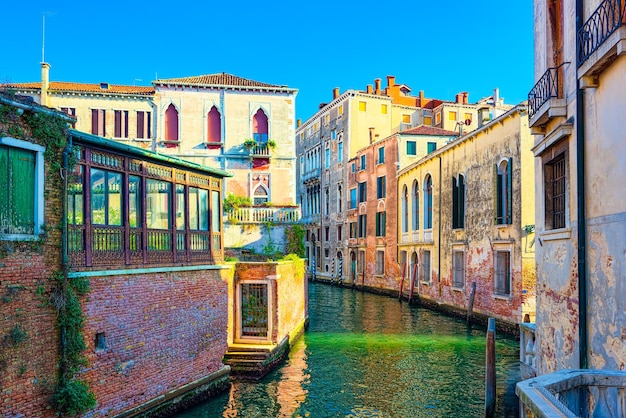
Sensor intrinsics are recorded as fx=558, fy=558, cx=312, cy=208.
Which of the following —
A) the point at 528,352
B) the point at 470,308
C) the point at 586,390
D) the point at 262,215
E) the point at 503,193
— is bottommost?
the point at 470,308

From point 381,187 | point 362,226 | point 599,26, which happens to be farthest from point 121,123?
point 599,26

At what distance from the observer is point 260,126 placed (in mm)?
21219

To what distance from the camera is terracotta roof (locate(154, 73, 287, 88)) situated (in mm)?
→ 20719

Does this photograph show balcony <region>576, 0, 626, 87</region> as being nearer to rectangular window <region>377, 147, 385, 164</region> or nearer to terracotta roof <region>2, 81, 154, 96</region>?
terracotta roof <region>2, 81, 154, 96</region>

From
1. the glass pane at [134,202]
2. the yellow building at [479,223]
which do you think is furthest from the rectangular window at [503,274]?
the glass pane at [134,202]

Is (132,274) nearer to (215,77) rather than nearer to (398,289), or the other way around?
(215,77)

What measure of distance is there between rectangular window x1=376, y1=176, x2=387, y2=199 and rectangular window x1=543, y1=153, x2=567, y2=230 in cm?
2200

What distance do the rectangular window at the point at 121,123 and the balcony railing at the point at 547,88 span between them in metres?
16.4

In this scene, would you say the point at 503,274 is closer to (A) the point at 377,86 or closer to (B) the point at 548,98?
(B) the point at 548,98

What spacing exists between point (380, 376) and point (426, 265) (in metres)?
13.0

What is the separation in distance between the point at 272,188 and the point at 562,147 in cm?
1450

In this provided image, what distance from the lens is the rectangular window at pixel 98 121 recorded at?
813 inches

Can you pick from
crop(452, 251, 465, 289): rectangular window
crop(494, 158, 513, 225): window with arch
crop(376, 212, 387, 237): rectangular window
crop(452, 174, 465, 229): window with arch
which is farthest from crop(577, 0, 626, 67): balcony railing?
crop(376, 212, 387, 237): rectangular window

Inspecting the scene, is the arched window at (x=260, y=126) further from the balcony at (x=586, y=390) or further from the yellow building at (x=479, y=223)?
the balcony at (x=586, y=390)
